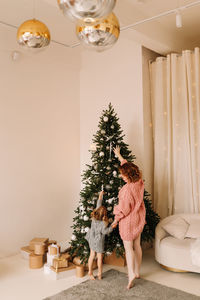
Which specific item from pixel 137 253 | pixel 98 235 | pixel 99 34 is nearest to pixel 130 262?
pixel 137 253

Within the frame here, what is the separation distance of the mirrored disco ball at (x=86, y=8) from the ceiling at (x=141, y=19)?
7.18 ft

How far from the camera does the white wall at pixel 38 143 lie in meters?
4.59

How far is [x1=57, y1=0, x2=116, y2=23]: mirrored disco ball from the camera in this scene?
1.29 meters

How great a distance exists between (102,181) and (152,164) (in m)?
1.26

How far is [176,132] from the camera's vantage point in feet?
15.4

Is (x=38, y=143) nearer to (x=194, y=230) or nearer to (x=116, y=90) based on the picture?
(x=116, y=90)

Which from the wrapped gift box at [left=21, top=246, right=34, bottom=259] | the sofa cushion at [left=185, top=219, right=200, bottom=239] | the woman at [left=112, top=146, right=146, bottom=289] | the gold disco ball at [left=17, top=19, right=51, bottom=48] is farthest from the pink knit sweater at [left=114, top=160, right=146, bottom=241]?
the gold disco ball at [left=17, top=19, right=51, bottom=48]

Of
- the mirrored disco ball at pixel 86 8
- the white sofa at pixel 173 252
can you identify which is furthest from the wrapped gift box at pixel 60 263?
the mirrored disco ball at pixel 86 8

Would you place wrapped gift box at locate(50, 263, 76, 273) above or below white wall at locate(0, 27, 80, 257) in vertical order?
below

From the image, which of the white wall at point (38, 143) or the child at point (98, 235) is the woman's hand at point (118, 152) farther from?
the white wall at point (38, 143)

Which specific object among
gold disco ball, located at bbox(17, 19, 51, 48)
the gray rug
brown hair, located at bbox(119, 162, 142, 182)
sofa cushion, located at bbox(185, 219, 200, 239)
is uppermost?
gold disco ball, located at bbox(17, 19, 51, 48)

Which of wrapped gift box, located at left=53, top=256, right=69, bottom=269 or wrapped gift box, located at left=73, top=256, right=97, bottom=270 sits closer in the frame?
wrapped gift box, located at left=53, top=256, right=69, bottom=269

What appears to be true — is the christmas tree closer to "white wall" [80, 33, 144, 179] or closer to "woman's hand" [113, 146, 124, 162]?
"woman's hand" [113, 146, 124, 162]

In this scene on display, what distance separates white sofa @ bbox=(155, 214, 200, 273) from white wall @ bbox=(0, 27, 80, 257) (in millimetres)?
1997
